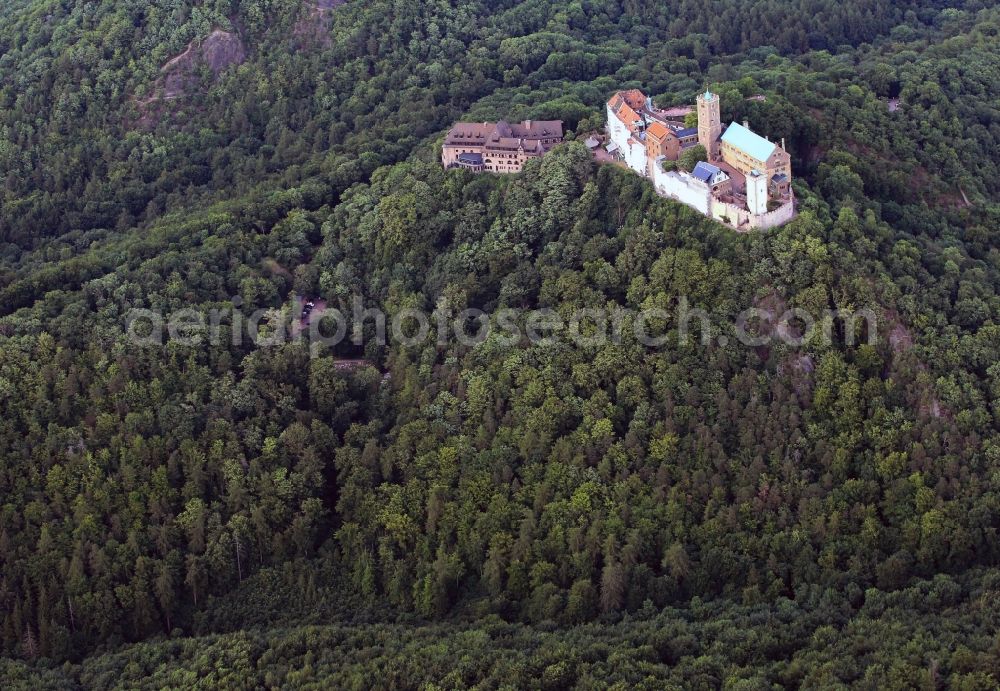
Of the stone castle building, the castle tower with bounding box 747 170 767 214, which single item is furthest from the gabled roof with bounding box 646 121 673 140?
the stone castle building

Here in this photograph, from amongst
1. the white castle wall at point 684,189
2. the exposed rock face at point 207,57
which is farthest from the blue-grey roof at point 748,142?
the exposed rock face at point 207,57

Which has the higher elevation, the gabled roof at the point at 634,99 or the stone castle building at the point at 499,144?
the gabled roof at the point at 634,99

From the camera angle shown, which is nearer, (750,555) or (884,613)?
(884,613)

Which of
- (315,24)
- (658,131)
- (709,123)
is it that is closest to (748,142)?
(709,123)

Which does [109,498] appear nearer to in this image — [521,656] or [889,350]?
[521,656]

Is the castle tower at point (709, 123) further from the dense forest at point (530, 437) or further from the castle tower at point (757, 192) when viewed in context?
the castle tower at point (757, 192)

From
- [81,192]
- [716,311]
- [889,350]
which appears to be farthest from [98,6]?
[889,350]

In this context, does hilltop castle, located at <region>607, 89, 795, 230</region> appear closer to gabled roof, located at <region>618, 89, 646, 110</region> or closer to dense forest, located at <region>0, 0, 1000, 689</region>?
dense forest, located at <region>0, 0, 1000, 689</region>

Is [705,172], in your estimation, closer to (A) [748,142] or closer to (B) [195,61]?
(A) [748,142]
